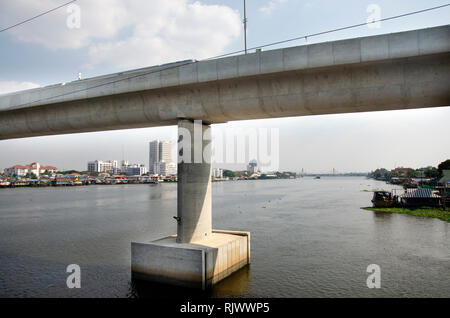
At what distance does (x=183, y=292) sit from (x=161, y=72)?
10495 millimetres

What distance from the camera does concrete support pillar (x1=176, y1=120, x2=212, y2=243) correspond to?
16188mm

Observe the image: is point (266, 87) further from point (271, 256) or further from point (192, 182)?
point (271, 256)

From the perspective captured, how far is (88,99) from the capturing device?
1825 cm

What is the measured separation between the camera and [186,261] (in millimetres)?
15234

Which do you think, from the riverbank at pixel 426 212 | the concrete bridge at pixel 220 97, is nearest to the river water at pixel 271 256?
the concrete bridge at pixel 220 97

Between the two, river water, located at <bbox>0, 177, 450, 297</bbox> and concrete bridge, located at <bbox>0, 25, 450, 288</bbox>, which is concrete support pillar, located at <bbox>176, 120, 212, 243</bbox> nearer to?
concrete bridge, located at <bbox>0, 25, 450, 288</bbox>

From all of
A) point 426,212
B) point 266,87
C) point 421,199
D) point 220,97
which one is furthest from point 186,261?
point 421,199

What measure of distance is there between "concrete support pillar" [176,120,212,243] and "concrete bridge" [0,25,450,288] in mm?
52

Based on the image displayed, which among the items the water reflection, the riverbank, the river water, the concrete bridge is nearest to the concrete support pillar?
the concrete bridge

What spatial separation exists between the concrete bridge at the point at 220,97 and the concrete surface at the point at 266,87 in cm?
4

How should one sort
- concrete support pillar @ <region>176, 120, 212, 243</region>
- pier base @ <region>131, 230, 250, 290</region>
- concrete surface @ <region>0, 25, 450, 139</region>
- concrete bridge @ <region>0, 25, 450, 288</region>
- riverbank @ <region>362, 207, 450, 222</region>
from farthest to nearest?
riverbank @ <region>362, 207, 450, 222</region> → concrete support pillar @ <region>176, 120, 212, 243</region> → pier base @ <region>131, 230, 250, 290</region> → concrete bridge @ <region>0, 25, 450, 288</region> → concrete surface @ <region>0, 25, 450, 139</region>

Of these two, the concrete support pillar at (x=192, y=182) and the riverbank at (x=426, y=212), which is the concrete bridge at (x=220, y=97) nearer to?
the concrete support pillar at (x=192, y=182)

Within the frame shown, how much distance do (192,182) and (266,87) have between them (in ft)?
19.5

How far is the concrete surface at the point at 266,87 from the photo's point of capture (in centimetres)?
1180
